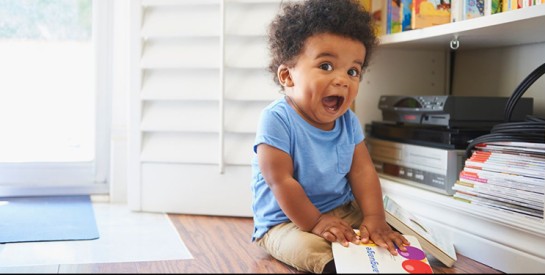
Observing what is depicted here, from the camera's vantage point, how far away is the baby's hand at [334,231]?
1145 mm

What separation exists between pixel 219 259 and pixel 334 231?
0.26 m

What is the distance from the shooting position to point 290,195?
3.99 ft

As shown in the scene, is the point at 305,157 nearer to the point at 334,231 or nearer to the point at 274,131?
the point at 274,131

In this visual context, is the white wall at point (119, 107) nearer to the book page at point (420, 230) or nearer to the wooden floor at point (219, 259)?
the wooden floor at point (219, 259)

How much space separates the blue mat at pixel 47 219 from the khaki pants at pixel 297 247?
430 mm

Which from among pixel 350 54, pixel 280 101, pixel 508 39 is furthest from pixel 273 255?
pixel 508 39

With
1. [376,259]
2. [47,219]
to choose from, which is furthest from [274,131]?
[47,219]

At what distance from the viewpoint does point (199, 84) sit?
175 centimetres

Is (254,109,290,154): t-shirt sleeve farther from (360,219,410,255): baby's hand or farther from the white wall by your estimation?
the white wall

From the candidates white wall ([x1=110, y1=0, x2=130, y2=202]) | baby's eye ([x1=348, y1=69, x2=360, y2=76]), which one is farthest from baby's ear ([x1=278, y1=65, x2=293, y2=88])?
white wall ([x1=110, y1=0, x2=130, y2=202])

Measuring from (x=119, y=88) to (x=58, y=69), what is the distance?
20 cm

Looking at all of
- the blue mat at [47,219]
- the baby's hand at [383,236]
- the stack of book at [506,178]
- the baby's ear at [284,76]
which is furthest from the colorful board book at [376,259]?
the blue mat at [47,219]

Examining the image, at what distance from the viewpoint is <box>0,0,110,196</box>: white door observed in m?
1.92

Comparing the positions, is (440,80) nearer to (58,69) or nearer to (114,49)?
(114,49)
